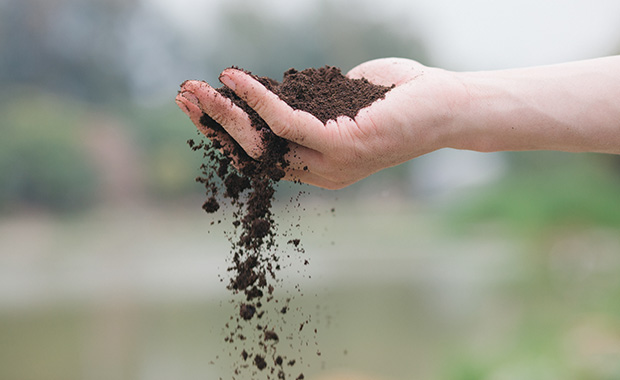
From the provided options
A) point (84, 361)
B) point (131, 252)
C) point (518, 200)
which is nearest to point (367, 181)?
point (518, 200)

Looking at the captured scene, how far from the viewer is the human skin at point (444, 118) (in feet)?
3.52

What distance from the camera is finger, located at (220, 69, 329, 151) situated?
3.38ft

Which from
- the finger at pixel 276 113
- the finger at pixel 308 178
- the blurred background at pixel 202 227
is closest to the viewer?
the finger at pixel 276 113

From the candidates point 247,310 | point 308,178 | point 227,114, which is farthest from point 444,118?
point 247,310

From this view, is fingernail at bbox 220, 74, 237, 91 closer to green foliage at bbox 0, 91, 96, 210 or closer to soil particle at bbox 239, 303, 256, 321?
soil particle at bbox 239, 303, 256, 321

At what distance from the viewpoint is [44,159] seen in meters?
7.63

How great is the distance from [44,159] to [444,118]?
7687mm

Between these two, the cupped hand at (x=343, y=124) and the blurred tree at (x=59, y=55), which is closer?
the cupped hand at (x=343, y=124)

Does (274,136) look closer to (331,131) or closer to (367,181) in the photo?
(331,131)

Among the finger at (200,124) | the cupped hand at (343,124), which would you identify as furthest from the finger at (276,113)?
the finger at (200,124)

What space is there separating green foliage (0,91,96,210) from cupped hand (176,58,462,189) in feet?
24.0

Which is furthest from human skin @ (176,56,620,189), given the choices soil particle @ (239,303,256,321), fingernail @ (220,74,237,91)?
soil particle @ (239,303,256,321)

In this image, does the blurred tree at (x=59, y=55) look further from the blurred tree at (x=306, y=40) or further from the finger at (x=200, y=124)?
the finger at (x=200, y=124)

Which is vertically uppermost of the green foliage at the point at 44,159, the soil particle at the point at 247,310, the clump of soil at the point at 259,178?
the green foliage at the point at 44,159
